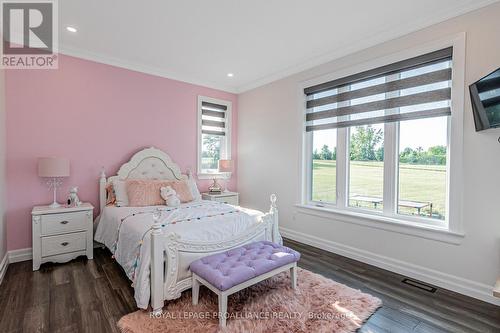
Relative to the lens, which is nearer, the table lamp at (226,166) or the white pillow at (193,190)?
the white pillow at (193,190)

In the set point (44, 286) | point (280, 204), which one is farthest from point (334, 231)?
point (44, 286)

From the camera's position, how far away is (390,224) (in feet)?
9.54

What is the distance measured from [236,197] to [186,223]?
2.27 metres

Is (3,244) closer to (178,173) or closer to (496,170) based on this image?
(178,173)

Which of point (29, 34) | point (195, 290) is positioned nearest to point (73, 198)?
point (29, 34)

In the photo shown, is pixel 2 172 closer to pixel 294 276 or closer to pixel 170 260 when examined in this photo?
pixel 170 260

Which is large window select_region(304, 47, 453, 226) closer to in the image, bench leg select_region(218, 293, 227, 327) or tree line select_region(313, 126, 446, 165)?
tree line select_region(313, 126, 446, 165)

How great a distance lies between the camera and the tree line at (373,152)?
2715 millimetres

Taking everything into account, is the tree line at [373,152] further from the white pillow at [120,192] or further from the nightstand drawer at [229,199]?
the white pillow at [120,192]

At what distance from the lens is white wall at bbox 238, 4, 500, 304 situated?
7.49 feet

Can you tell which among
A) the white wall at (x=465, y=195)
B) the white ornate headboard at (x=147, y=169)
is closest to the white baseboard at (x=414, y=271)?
the white wall at (x=465, y=195)

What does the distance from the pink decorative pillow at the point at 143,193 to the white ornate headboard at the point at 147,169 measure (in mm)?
253

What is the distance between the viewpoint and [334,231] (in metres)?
3.49

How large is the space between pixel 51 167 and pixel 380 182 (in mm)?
4016
